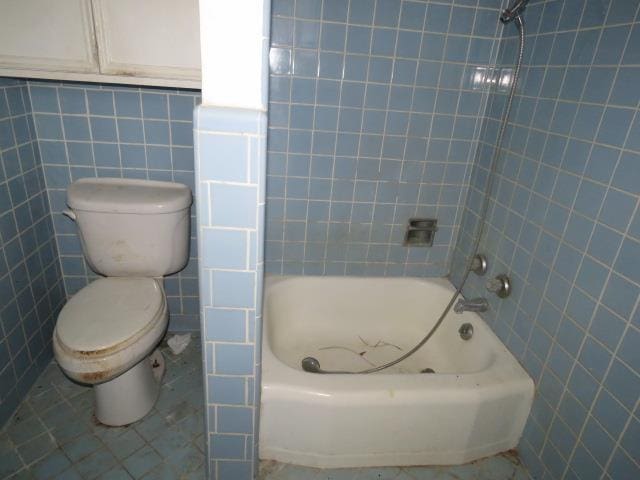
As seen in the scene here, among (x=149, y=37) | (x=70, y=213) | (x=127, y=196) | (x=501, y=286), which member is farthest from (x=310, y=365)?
(x=149, y=37)

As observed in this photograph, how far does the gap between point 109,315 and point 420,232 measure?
138cm

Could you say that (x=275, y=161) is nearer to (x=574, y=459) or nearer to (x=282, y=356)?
(x=282, y=356)

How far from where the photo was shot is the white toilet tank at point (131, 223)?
4.92 ft

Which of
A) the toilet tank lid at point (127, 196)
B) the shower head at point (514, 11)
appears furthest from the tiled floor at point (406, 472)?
the shower head at point (514, 11)

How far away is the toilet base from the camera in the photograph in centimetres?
144

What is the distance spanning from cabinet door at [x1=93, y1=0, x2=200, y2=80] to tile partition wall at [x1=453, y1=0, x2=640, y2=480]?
1199 mm

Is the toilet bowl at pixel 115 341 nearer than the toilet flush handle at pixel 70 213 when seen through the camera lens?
Yes

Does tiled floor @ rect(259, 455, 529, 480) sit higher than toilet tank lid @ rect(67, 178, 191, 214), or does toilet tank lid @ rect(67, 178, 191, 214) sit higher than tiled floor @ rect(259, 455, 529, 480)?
toilet tank lid @ rect(67, 178, 191, 214)

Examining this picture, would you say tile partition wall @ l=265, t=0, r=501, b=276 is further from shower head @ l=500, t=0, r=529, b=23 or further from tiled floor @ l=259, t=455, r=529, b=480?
tiled floor @ l=259, t=455, r=529, b=480

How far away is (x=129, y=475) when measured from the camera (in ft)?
4.27

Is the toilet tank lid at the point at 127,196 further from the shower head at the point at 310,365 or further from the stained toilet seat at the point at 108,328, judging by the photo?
the shower head at the point at 310,365

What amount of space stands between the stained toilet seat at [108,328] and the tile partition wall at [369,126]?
24.1 inches

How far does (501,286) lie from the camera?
4.91ft

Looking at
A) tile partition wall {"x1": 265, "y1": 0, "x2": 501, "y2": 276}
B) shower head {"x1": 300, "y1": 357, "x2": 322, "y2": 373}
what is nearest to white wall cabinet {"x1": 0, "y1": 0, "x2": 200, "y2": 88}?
tile partition wall {"x1": 265, "y1": 0, "x2": 501, "y2": 276}
